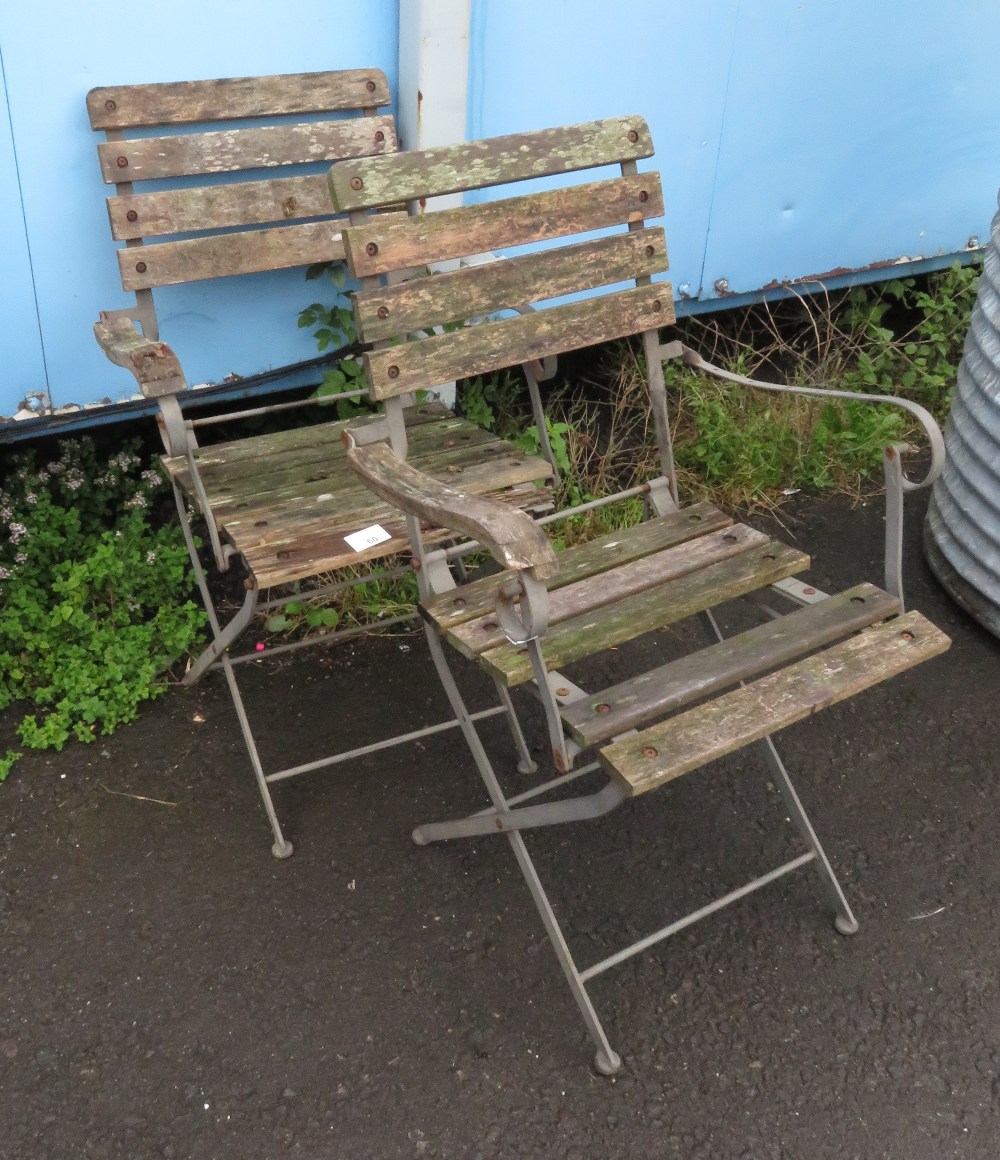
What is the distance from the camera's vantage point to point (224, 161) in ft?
8.86

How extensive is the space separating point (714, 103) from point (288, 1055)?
9.53ft

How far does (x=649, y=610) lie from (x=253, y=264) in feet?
4.55

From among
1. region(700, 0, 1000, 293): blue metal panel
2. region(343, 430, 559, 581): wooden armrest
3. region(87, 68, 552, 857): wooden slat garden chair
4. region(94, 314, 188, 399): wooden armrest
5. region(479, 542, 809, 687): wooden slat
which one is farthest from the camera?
region(700, 0, 1000, 293): blue metal panel

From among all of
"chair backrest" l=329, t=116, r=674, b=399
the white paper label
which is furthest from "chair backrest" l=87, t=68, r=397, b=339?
the white paper label

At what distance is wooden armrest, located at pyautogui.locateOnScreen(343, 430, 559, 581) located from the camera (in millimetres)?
1611

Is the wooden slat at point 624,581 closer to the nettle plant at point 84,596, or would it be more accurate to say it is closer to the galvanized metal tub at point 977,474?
the galvanized metal tub at point 977,474

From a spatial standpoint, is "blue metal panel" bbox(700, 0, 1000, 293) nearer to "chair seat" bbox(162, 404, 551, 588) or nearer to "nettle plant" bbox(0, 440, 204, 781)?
"chair seat" bbox(162, 404, 551, 588)

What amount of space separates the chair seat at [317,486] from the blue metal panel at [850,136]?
4.87 ft

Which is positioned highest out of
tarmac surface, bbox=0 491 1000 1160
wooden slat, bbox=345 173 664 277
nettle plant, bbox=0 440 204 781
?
wooden slat, bbox=345 173 664 277

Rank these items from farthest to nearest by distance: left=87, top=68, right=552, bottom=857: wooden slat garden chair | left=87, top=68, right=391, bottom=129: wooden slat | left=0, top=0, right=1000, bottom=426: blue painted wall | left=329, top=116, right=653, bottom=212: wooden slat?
left=0, top=0, right=1000, bottom=426: blue painted wall → left=87, top=68, right=391, bottom=129: wooden slat → left=87, top=68, right=552, bottom=857: wooden slat garden chair → left=329, top=116, right=653, bottom=212: wooden slat

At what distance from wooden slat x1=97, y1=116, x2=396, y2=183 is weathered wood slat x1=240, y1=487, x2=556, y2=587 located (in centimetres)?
97

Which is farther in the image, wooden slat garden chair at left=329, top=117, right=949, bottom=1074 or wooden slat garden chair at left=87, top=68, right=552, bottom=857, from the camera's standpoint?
wooden slat garden chair at left=87, top=68, right=552, bottom=857

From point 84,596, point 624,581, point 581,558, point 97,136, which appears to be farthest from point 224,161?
point 624,581

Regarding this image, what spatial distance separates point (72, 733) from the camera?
2871 millimetres
